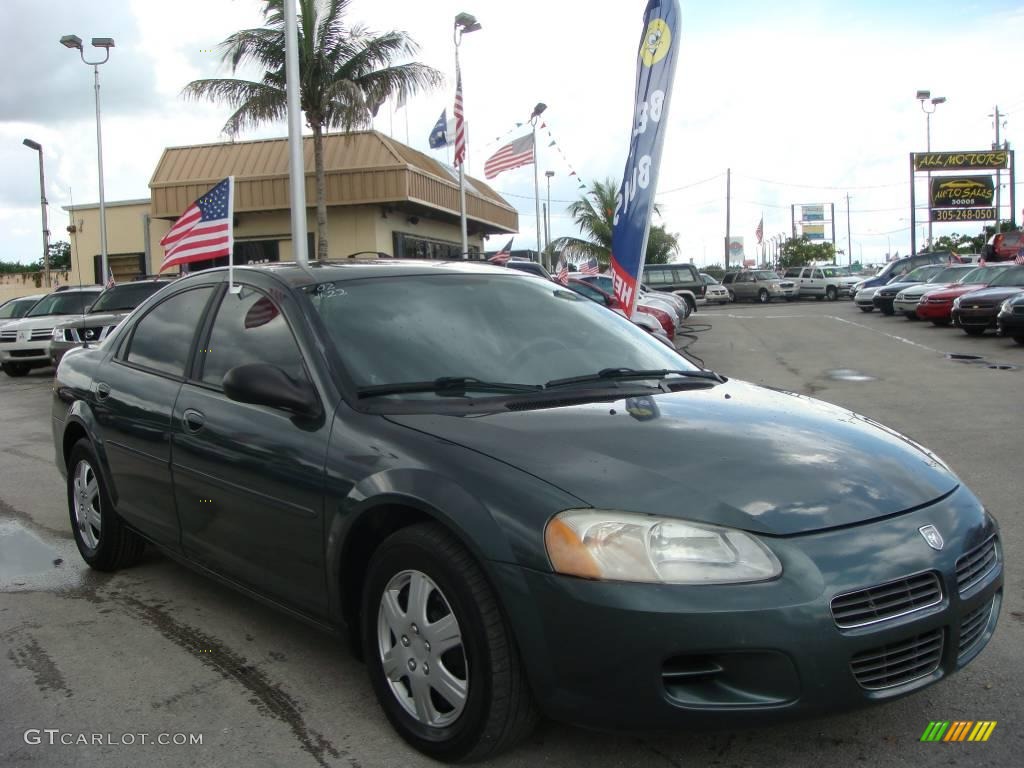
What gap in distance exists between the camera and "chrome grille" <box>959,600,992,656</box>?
2686 millimetres

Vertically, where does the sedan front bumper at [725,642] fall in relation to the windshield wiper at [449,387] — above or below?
below

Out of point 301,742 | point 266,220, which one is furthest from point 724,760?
point 266,220

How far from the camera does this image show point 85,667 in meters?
3.68

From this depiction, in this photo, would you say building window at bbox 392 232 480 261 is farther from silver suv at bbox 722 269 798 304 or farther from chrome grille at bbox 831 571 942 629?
chrome grille at bbox 831 571 942 629

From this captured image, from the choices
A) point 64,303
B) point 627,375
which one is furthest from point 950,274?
point 627,375

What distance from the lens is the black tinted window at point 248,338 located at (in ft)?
11.7

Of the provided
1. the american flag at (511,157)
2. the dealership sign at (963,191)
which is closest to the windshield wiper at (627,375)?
the american flag at (511,157)

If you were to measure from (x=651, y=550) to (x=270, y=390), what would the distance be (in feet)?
4.78

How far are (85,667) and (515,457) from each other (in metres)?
2.11

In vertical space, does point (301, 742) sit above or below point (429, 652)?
below

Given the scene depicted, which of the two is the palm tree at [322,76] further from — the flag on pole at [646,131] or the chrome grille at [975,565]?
the chrome grille at [975,565]

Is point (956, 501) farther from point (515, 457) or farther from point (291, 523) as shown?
point (291, 523)

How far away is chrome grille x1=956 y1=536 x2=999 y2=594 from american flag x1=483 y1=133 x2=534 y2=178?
23.6 m

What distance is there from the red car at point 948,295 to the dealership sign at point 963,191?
30729mm
